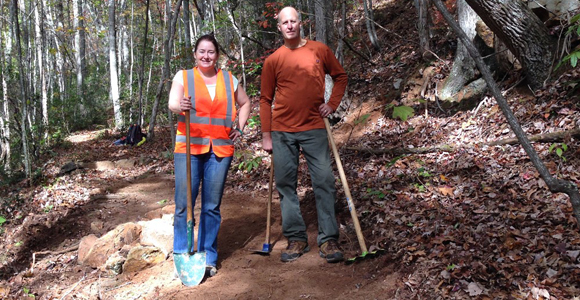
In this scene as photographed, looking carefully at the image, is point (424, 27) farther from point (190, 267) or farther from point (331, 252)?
point (190, 267)

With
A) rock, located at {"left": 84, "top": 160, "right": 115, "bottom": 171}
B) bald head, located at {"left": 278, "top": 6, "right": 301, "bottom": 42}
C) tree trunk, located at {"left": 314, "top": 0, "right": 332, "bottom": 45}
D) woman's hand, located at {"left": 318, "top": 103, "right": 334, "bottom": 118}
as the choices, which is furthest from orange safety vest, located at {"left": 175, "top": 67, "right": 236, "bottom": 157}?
rock, located at {"left": 84, "top": 160, "right": 115, "bottom": 171}

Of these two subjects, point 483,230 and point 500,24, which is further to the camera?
point 500,24

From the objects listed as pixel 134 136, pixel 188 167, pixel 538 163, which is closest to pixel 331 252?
pixel 188 167

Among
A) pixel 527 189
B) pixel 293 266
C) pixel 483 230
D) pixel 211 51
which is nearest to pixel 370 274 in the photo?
pixel 293 266

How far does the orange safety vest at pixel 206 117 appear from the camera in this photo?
3752mm

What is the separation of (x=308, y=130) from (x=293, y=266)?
1.38 metres

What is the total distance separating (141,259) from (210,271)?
3.10 ft

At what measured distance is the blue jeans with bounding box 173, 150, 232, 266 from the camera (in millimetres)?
3816

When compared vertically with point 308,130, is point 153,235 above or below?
below

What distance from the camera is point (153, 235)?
4730mm

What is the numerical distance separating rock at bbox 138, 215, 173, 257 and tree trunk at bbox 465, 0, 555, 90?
16.3 ft

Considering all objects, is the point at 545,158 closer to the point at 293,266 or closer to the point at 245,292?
the point at 293,266

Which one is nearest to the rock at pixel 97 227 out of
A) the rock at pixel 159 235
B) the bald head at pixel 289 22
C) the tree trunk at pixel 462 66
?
the rock at pixel 159 235

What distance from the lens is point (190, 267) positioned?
12.2ft
